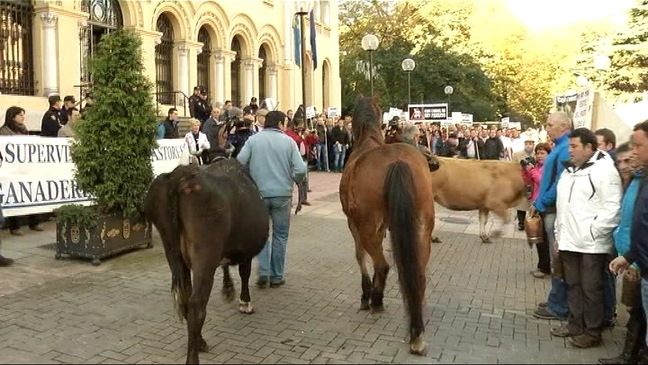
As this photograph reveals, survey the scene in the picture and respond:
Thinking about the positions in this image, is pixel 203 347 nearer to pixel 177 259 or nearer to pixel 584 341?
pixel 177 259

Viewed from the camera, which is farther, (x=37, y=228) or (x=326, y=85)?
(x=326, y=85)

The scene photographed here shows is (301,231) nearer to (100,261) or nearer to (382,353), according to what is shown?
(100,261)

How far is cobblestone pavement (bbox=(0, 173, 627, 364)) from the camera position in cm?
468

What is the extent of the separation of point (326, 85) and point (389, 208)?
33552 mm

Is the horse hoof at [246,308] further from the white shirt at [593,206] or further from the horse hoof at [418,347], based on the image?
the white shirt at [593,206]

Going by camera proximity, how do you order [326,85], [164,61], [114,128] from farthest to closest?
[326,85], [164,61], [114,128]

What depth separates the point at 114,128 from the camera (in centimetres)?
775

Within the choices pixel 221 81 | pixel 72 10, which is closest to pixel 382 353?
pixel 72 10

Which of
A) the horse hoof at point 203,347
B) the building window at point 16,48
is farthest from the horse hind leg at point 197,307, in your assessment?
the building window at point 16,48

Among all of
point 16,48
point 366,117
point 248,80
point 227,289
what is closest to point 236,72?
point 248,80

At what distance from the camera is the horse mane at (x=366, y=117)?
20.8 ft

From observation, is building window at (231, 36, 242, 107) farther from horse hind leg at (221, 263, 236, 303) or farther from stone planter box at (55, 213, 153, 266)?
horse hind leg at (221, 263, 236, 303)

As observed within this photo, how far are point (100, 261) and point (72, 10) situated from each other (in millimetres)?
11924

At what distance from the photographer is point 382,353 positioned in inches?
184
